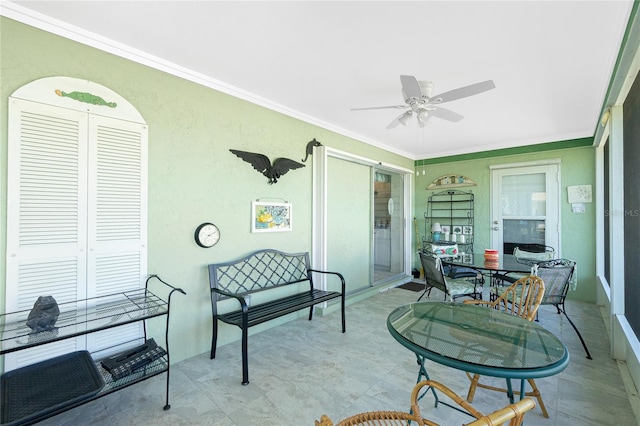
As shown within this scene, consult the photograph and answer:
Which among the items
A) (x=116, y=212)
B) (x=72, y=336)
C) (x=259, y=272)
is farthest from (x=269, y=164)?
(x=72, y=336)

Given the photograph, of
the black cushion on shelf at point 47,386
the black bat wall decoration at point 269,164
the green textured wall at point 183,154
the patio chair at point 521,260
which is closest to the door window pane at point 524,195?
the patio chair at point 521,260

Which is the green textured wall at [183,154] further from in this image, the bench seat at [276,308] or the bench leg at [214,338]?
the bench seat at [276,308]

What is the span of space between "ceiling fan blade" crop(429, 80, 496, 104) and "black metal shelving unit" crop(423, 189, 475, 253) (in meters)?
3.37

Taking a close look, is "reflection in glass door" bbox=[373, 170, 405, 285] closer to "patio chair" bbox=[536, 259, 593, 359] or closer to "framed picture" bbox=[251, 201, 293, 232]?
"framed picture" bbox=[251, 201, 293, 232]

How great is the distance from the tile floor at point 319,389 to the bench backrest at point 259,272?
1.72 feet

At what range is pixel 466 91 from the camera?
2.15 m

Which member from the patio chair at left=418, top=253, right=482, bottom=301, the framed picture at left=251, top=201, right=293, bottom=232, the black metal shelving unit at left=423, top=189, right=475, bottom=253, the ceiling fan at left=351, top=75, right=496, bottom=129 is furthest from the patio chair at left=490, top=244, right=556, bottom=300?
the framed picture at left=251, top=201, right=293, bottom=232

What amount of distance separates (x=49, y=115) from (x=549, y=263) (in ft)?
15.9

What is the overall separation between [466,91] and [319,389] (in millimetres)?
2489

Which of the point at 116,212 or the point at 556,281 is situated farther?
the point at 556,281

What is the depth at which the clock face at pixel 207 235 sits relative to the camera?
2.55m

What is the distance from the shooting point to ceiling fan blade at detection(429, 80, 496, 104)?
6.58ft

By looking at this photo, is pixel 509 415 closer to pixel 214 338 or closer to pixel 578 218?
pixel 214 338

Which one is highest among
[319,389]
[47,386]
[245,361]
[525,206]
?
[525,206]
